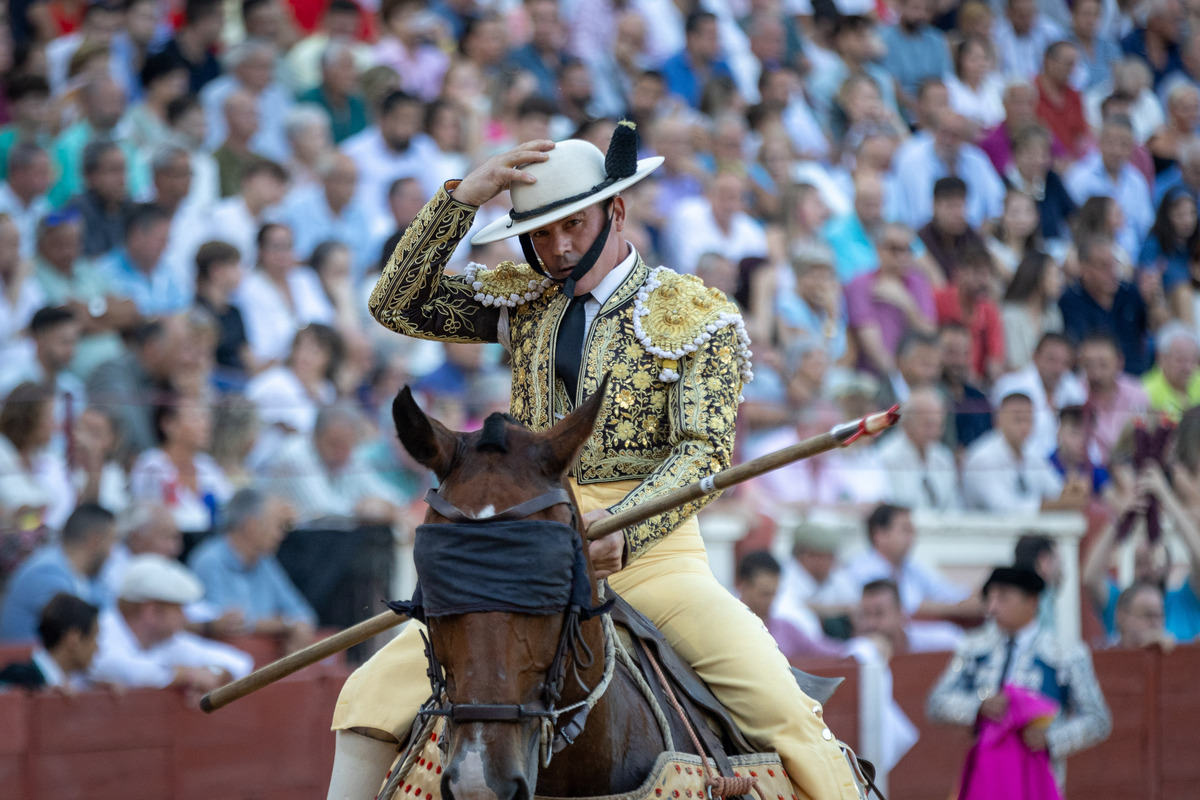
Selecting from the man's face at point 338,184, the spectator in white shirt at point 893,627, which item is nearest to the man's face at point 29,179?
Answer: the man's face at point 338,184

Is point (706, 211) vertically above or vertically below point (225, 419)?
below

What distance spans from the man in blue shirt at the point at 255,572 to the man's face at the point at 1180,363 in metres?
5.83

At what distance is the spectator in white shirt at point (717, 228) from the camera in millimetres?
8898

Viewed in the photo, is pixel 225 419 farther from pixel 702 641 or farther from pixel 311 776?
pixel 702 641

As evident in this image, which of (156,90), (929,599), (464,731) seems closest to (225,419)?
(156,90)

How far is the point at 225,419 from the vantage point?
615 cm

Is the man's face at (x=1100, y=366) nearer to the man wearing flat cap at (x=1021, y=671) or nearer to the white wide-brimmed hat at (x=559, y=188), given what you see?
the man wearing flat cap at (x=1021, y=671)

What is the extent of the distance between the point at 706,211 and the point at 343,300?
238cm

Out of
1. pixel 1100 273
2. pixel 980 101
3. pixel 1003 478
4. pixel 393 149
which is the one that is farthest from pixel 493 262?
pixel 980 101

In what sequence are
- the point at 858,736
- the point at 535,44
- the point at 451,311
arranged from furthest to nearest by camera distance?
the point at 535,44 < the point at 858,736 < the point at 451,311

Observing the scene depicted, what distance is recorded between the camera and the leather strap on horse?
2.89 meters

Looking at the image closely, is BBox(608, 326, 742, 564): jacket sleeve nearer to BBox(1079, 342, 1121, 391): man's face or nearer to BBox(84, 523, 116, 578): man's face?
BBox(84, 523, 116, 578): man's face

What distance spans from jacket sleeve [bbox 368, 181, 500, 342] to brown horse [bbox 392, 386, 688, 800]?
73 cm

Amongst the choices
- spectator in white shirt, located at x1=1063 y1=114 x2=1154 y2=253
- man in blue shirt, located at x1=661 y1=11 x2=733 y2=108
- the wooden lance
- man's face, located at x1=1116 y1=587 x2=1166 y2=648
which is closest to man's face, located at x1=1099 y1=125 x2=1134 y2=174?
spectator in white shirt, located at x1=1063 y1=114 x2=1154 y2=253
